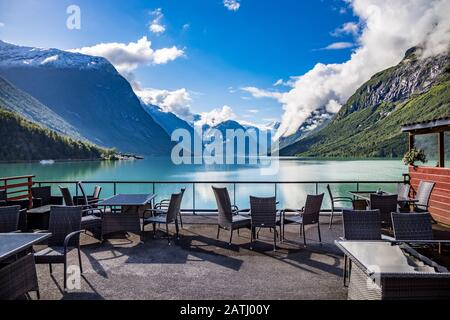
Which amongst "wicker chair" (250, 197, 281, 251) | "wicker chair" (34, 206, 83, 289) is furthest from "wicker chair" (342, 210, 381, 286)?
"wicker chair" (34, 206, 83, 289)

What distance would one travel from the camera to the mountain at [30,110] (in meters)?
123

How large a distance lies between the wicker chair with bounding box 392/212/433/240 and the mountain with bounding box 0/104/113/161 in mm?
86990

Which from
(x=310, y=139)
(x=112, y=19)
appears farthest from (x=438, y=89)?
(x=112, y=19)

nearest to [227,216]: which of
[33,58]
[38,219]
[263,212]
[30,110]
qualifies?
[263,212]

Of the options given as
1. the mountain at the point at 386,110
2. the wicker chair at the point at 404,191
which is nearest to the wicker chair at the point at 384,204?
the wicker chair at the point at 404,191

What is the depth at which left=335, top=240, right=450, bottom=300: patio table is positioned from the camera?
7.55 ft

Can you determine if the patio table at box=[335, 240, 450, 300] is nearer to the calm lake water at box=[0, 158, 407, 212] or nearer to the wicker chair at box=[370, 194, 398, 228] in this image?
the wicker chair at box=[370, 194, 398, 228]

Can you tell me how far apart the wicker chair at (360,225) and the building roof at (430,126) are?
4.84m

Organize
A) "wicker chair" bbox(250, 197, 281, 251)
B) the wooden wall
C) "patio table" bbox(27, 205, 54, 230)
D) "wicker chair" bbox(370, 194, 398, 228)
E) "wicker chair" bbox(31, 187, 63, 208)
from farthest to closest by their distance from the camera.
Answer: the wooden wall < "wicker chair" bbox(31, 187, 63, 208) < "patio table" bbox(27, 205, 54, 230) < "wicker chair" bbox(370, 194, 398, 228) < "wicker chair" bbox(250, 197, 281, 251)

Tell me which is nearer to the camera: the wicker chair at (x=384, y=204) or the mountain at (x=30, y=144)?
Result: the wicker chair at (x=384, y=204)

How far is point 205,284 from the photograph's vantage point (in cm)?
358

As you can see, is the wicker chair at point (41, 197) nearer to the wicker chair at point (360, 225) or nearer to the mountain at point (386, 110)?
the wicker chair at point (360, 225)
